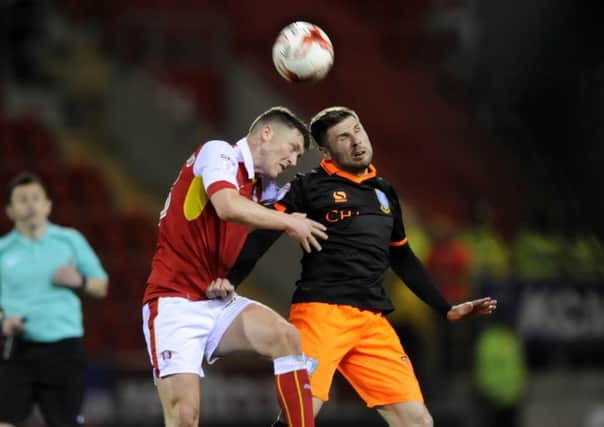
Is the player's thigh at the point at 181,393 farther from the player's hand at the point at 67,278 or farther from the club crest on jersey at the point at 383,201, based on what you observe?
the player's hand at the point at 67,278

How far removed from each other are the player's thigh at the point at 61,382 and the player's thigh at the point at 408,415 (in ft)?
6.42

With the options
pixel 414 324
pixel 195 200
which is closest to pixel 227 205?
pixel 195 200

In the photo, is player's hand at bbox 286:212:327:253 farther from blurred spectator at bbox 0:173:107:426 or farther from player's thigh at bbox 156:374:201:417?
blurred spectator at bbox 0:173:107:426

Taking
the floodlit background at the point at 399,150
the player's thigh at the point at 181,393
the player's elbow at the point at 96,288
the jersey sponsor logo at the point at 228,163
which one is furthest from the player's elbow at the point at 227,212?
the floodlit background at the point at 399,150

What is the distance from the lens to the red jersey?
19.7ft

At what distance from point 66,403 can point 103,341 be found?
482 cm

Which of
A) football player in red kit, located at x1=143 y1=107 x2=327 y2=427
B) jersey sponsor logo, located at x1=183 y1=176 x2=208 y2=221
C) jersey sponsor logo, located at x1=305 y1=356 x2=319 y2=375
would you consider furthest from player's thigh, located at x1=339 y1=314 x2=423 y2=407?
jersey sponsor logo, located at x1=183 y1=176 x2=208 y2=221

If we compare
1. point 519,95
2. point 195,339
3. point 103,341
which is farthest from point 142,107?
point 195,339

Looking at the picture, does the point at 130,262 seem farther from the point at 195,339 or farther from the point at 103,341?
the point at 195,339

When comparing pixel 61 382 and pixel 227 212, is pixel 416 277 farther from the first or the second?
pixel 61 382

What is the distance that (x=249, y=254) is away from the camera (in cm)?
603

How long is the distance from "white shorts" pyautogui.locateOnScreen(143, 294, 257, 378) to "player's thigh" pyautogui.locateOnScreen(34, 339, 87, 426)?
4.30 feet

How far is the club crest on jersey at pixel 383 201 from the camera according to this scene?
6301mm

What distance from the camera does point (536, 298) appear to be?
36.7 ft
